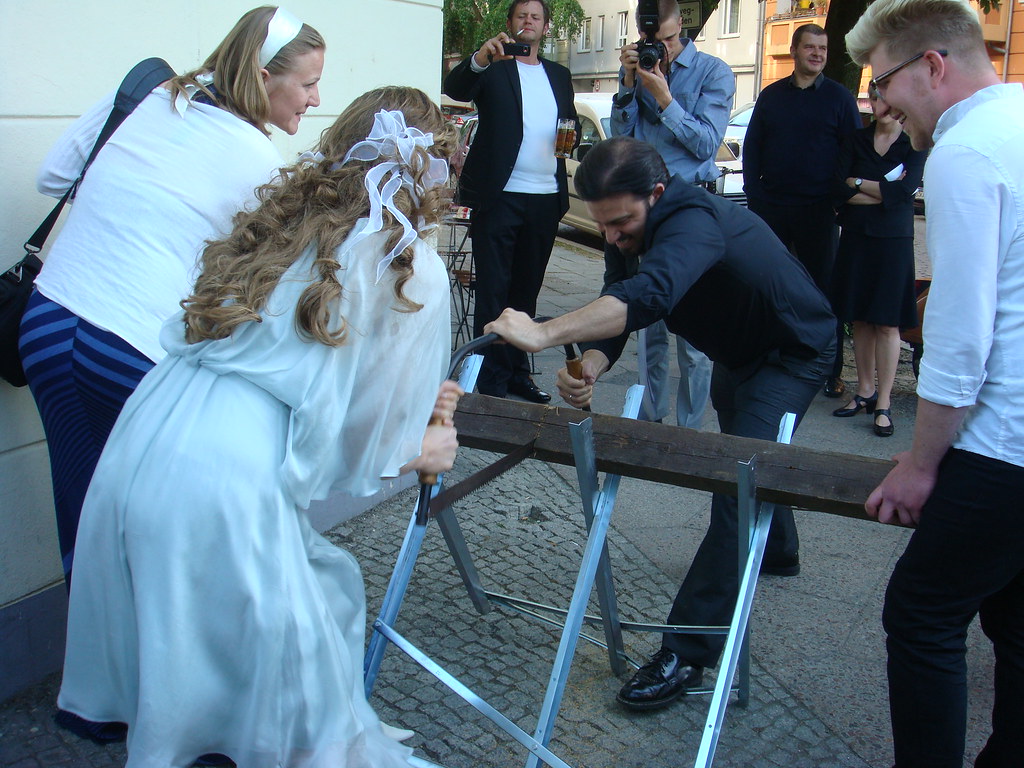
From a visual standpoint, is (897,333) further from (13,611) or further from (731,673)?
(13,611)

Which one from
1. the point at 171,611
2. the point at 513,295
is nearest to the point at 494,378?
the point at 513,295

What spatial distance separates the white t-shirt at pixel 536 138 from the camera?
529 centimetres

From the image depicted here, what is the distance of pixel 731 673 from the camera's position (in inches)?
86.8

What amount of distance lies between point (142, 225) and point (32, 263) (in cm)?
41

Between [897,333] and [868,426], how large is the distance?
0.51 meters

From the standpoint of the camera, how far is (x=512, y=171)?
5.26m

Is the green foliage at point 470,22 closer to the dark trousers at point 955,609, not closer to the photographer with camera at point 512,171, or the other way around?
the photographer with camera at point 512,171

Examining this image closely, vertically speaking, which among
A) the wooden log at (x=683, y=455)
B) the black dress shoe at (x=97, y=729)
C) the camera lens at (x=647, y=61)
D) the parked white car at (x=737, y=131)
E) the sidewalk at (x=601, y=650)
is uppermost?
the camera lens at (x=647, y=61)

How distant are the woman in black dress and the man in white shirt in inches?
134

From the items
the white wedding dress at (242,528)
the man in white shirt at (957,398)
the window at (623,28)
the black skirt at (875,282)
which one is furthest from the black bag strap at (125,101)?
the window at (623,28)

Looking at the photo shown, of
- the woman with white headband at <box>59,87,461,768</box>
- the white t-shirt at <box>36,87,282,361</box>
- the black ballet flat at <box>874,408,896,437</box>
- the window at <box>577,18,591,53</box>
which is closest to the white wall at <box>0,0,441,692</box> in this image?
the white t-shirt at <box>36,87,282,361</box>

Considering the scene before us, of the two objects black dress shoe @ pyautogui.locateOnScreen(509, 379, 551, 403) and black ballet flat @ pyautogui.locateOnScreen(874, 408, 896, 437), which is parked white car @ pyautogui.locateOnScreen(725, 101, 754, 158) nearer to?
black ballet flat @ pyautogui.locateOnScreen(874, 408, 896, 437)

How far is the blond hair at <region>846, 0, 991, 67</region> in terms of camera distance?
1946mm

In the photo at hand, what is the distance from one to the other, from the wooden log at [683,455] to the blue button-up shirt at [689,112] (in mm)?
3065
